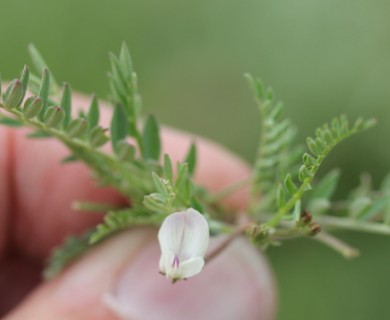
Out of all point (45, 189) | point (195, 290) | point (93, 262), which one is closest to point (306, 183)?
point (195, 290)

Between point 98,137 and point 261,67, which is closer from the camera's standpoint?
point 98,137

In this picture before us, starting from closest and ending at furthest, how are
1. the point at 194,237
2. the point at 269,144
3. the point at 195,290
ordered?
the point at 194,237 → the point at 269,144 → the point at 195,290

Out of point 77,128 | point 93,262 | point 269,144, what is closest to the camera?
point 77,128

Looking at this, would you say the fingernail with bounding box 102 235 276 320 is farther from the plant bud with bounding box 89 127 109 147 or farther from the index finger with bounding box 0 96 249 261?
the plant bud with bounding box 89 127 109 147

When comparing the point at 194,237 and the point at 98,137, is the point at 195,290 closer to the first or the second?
the point at 98,137

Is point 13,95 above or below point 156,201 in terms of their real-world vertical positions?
above

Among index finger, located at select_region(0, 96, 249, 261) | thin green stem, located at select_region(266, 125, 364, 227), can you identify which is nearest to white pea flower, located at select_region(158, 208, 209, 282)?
thin green stem, located at select_region(266, 125, 364, 227)
